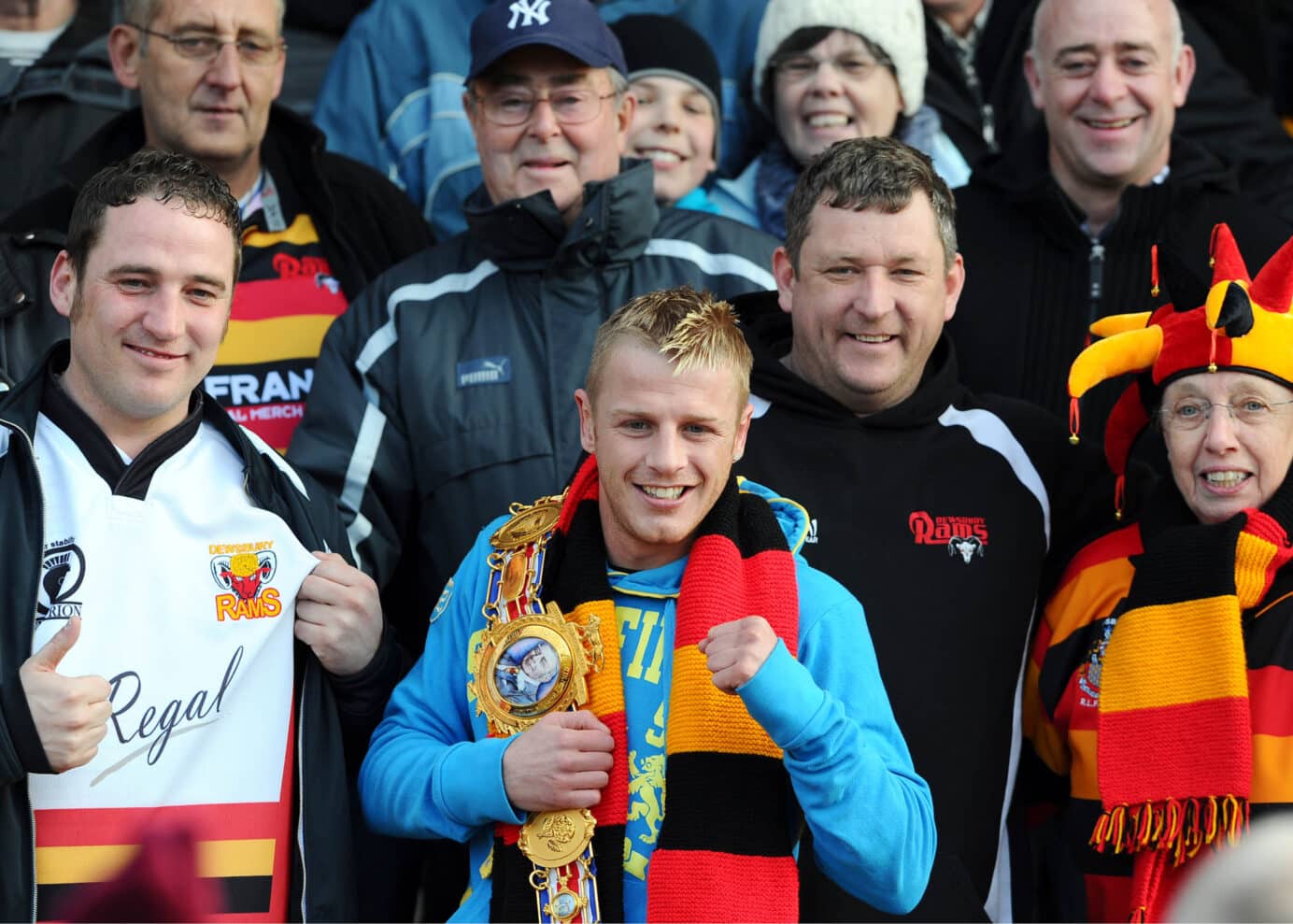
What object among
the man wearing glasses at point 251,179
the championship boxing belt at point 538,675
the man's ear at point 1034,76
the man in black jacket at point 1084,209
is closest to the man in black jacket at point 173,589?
the championship boxing belt at point 538,675

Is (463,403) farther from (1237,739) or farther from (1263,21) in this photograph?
(1263,21)

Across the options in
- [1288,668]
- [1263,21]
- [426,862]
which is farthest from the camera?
[1263,21]

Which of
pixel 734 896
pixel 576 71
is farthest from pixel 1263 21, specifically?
pixel 734 896

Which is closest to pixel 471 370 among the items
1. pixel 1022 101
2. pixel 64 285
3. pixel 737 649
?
pixel 64 285

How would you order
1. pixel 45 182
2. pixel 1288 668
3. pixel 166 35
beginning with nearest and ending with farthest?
pixel 1288 668 → pixel 166 35 → pixel 45 182

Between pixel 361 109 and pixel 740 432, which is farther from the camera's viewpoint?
pixel 361 109

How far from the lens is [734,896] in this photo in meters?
3.04

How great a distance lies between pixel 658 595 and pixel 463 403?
116 centimetres

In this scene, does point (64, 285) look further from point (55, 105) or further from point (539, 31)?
point (55, 105)

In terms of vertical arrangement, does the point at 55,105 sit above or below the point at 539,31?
above

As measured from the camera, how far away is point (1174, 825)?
348 centimetres

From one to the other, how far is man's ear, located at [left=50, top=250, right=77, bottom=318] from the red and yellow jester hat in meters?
2.08

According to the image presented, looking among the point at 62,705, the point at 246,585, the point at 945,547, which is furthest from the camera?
the point at 945,547

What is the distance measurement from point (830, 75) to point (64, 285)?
2487 mm
